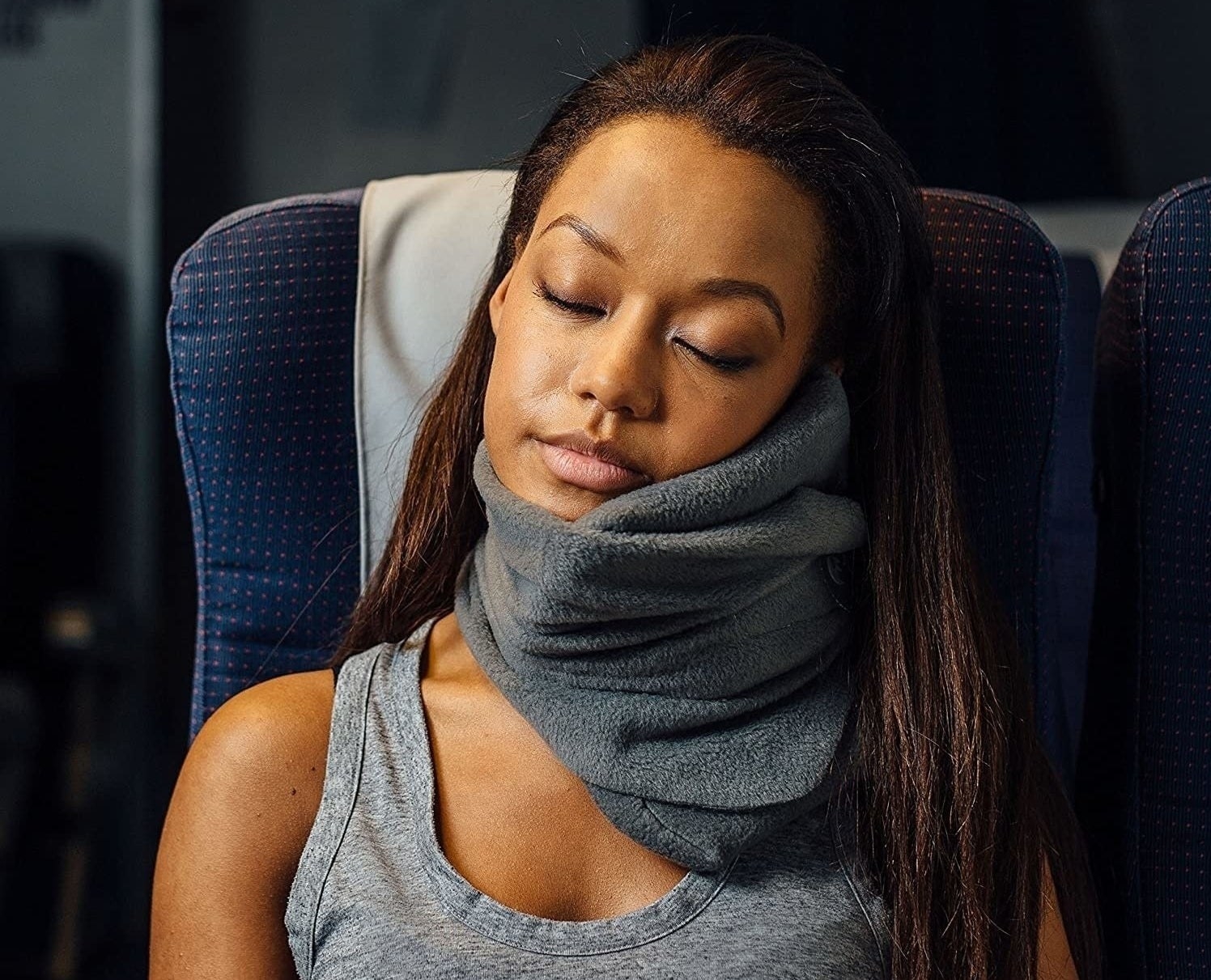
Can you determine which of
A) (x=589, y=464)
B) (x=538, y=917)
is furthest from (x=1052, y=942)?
(x=589, y=464)

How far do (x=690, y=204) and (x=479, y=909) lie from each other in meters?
0.50

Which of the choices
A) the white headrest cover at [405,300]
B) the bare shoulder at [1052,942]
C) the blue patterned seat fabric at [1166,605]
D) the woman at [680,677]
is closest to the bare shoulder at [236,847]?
the woman at [680,677]

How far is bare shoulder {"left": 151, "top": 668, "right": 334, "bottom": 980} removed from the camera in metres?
1.06

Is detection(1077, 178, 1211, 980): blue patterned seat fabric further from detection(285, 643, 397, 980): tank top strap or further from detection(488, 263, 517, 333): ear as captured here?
detection(285, 643, 397, 980): tank top strap

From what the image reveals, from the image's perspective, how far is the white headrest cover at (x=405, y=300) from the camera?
1.33 metres

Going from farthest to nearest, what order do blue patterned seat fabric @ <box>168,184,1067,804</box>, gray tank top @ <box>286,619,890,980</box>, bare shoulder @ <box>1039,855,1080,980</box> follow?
blue patterned seat fabric @ <box>168,184,1067,804</box> < bare shoulder @ <box>1039,855,1080,980</box> < gray tank top @ <box>286,619,890,980</box>

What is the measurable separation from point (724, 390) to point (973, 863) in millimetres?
396

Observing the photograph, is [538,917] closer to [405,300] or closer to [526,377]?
[526,377]

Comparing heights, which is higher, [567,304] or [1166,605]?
[567,304]

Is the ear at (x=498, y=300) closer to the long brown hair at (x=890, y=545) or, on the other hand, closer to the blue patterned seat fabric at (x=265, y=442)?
the long brown hair at (x=890, y=545)

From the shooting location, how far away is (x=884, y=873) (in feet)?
3.66

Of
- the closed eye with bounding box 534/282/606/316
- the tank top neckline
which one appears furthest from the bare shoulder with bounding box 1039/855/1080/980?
the closed eye with bounding box 534/282/606/316

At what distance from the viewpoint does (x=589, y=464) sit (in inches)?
40.4

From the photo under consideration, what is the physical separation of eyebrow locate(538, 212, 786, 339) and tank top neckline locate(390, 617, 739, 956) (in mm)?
389
